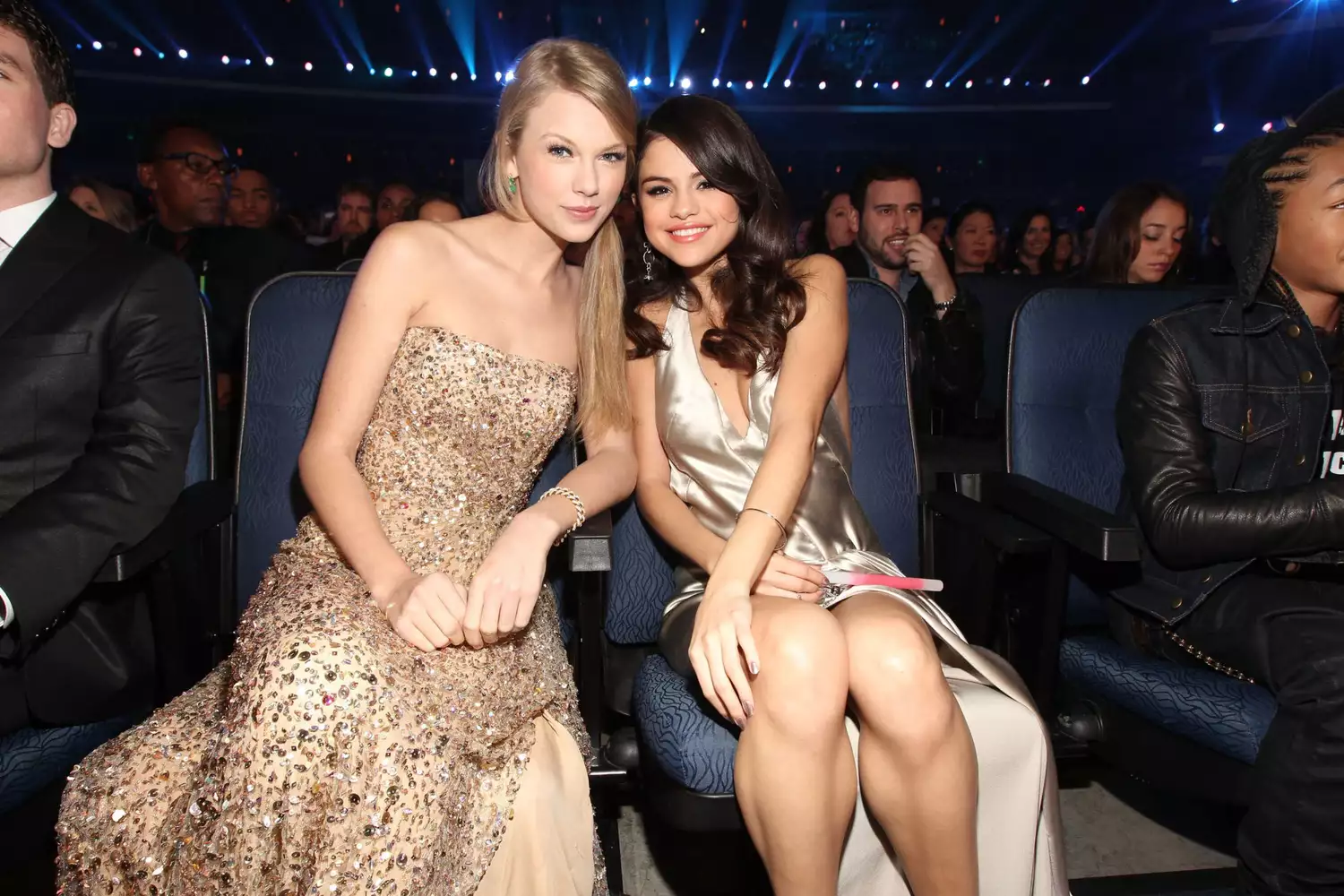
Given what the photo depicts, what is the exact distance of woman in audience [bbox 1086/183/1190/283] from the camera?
9.67 ft

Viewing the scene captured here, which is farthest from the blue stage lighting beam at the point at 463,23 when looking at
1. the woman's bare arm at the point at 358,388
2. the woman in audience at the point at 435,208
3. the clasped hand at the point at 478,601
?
the clasped hand at the point at 478,601

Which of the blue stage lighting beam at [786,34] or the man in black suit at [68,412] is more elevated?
the blue stage lighting beam at [786,34]

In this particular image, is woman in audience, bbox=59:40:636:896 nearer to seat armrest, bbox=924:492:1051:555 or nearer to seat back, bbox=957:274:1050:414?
seat armrest, bbox=924:492:1051:555

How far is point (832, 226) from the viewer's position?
4574mm

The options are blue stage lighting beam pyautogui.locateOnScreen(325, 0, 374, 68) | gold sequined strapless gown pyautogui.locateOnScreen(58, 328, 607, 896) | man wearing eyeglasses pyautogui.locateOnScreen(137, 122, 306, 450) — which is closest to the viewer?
gold sequined strapless gown pyautogui.locateOnScreen(58, 328, 607, 896)

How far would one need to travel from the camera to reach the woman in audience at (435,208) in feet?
12.1

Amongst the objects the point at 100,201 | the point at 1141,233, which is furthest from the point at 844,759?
the point at 100,201

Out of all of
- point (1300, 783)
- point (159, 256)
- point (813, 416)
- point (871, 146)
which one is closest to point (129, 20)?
point (871, 146)

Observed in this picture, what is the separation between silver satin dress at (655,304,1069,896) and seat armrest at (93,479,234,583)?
2.78 feet

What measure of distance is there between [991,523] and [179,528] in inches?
55.3

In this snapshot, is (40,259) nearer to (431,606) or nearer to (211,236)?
(431,606)

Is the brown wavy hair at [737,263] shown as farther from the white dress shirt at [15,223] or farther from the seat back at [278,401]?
the white dress shirt at [15,223]

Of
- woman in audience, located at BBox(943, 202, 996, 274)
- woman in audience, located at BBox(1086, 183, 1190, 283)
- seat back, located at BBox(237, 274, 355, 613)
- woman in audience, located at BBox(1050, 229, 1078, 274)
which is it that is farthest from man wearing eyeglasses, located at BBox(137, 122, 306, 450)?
woman in audience, located at BBox(1050, 229, 1078, 274)

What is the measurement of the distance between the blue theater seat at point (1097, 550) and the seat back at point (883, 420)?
207 millimetres
